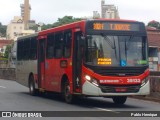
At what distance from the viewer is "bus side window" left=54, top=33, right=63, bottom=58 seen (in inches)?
807

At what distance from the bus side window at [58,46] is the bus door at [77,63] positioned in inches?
65.6

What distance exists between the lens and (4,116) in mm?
14961

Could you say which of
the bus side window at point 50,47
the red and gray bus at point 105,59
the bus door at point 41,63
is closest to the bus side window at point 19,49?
the bus door at point 41,63

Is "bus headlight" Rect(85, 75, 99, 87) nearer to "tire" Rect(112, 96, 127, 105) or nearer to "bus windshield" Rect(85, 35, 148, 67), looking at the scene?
"bus windshield" Rect(85, 35, 148, 67)

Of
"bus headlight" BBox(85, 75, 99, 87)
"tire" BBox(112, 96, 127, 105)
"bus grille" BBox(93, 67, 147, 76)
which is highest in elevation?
"bus grille" BBox(93, 67, 147, 76)

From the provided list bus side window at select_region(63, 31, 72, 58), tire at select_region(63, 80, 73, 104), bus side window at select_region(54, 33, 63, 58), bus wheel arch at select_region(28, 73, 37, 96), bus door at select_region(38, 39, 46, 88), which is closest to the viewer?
bus side window at select_region(63, 31, 72, 58)

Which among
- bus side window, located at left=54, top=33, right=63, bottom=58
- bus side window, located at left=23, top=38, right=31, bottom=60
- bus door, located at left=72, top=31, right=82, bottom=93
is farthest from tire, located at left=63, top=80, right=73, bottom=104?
bus side window, located at left=23, top=38, right=31, bottom=60

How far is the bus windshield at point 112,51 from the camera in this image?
17.9m

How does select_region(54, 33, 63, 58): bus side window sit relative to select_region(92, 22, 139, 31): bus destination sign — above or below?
below

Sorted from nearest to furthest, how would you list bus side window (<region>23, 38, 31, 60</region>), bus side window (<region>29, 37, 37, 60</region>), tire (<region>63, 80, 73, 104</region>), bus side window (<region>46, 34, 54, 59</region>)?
tire (<region>63, 80, 73, 104</region>) < bus side window (<region>46, 34, 54, 59</region>) < bus side window (<region>29, 37, 37, 60</region>) < bus side window (<region>23, 38, 31, 60</region>)

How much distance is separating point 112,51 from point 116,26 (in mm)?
1035

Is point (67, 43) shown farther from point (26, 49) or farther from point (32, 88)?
point (26, 49)

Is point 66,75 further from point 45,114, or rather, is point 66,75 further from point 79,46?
point 45,114

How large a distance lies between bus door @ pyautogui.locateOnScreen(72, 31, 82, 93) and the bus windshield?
0.49 meters
